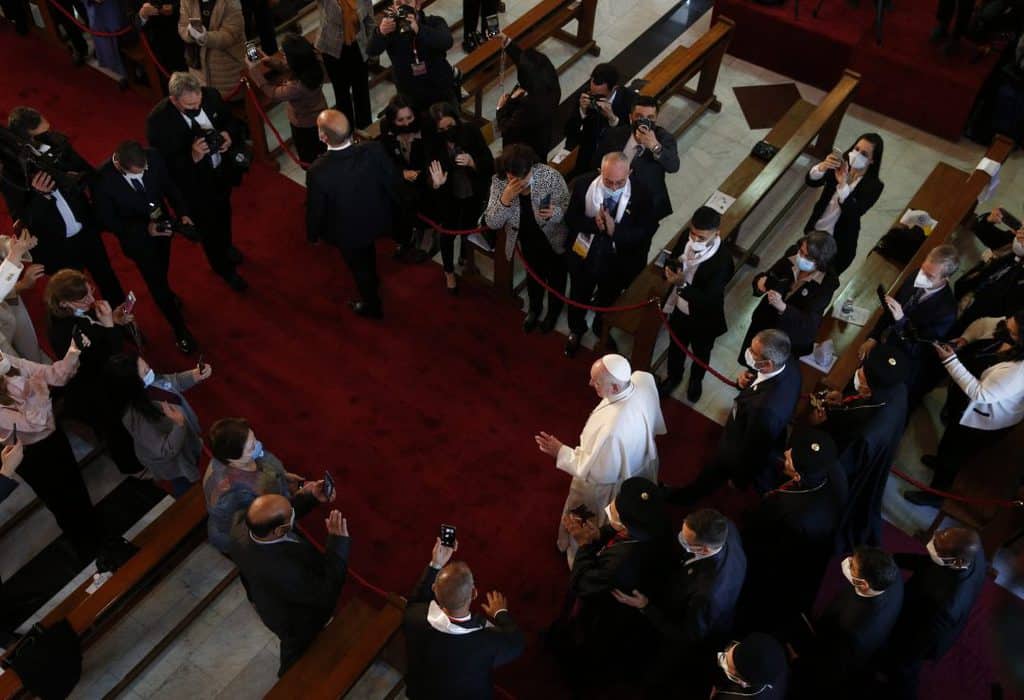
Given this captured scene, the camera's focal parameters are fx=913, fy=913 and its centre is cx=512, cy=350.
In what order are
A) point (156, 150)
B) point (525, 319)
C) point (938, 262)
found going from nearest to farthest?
point (938, 262) < point (156, 150) < point (525, 319)

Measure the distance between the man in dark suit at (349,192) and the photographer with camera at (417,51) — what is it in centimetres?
81

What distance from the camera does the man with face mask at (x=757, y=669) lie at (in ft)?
12.0

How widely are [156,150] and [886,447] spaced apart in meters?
4.79

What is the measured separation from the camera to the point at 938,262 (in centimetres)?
513

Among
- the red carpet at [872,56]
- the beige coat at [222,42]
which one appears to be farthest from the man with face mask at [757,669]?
the red carpet at [872,56]

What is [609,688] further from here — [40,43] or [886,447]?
[40,43]

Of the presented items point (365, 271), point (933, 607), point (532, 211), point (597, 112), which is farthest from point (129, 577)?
point (597, 112)

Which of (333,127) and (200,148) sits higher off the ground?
(333,127)

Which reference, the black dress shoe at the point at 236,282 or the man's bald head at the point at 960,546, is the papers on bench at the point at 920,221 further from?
the black dress shoe at the point at 236,282

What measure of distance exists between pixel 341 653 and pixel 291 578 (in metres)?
0.53

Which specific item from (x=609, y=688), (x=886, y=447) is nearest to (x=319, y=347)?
(x=609, y=688)

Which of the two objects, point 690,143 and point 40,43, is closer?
point 690,143

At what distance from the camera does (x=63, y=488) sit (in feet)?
16.7

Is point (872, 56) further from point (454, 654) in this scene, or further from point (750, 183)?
point (454, 654)
